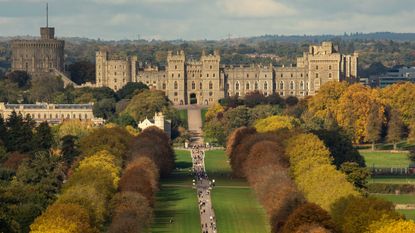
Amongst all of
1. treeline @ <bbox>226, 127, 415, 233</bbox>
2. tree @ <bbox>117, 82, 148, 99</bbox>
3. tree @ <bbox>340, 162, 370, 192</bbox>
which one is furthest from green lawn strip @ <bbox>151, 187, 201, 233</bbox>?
tree @ <bbox>117, 82, 148, 99</bbox>

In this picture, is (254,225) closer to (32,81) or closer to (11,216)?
(11,216)

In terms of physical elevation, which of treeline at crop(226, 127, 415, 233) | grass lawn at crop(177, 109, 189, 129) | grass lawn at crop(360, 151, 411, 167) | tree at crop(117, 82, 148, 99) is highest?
tree at crop(117, 82, 148, 99)

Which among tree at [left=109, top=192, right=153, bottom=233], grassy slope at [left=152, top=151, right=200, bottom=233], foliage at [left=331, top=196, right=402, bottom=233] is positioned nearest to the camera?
foliage at [left=331, top=196, right=402, bottom=233]

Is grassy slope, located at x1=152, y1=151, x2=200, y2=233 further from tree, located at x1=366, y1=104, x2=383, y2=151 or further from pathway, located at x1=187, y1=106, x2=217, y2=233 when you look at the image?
tree, located at x1=366, y1=104, x2=383, y2=151

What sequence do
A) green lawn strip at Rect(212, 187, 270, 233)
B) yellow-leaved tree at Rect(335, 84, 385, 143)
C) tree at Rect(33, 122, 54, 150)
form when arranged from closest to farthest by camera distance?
green lawn strip at Rect(212, 187, 270, 233), tree at Rect(33, 122, 54, 150), yellow-leaved tree at Rect(335, 84, 385, 143)

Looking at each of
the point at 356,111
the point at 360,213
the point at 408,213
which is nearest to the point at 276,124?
the point at 356,111

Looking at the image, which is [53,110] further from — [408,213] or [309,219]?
[309,219]

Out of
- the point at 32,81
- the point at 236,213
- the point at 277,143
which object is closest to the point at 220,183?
the point at 277,143

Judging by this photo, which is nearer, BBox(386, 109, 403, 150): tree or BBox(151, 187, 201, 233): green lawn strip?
BBox(151, 187, 201, 233): green lawn strip
